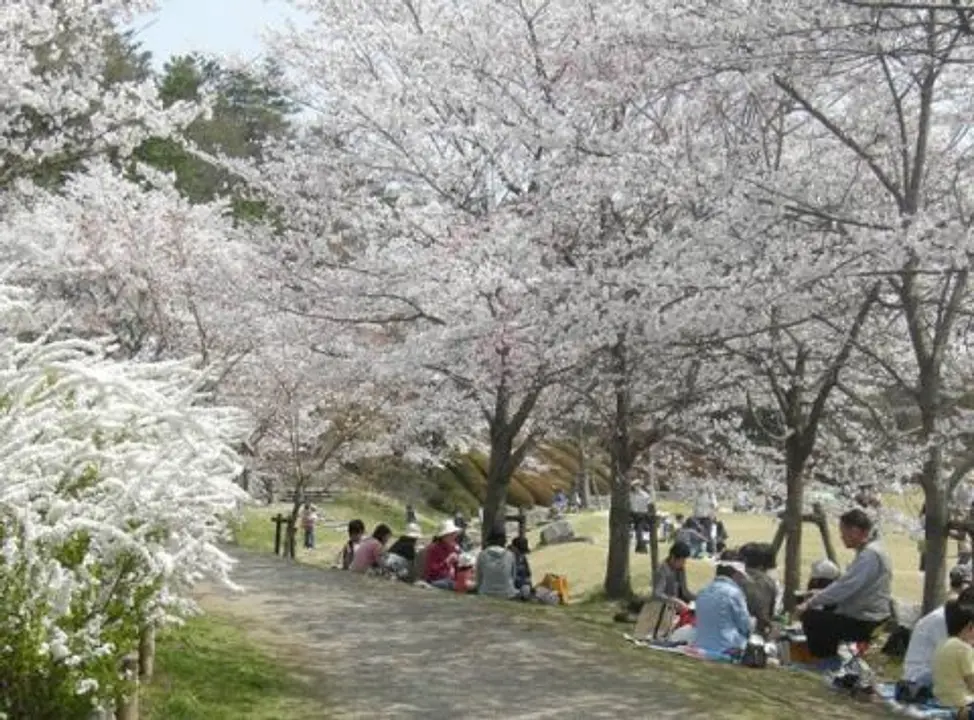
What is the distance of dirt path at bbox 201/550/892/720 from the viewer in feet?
21.1

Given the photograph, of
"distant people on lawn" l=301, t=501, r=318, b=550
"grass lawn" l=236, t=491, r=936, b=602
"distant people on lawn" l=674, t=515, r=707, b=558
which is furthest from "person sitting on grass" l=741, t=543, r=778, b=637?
"distant people on lawn" l=301, t=501, r=318, b=550

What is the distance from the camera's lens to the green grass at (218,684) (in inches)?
226

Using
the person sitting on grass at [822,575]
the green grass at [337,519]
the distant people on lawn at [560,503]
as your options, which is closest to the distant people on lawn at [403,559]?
the person sitting on grass at [822,575]

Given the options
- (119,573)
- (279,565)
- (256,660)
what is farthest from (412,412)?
(119,573)

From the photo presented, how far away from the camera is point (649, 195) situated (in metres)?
9.31

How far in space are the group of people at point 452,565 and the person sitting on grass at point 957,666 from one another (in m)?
5.18

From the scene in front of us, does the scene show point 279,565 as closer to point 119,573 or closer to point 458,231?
point 458,231

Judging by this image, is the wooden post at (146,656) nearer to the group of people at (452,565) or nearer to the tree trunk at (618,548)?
the group of people at (452,565)

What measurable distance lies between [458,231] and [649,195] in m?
3.21

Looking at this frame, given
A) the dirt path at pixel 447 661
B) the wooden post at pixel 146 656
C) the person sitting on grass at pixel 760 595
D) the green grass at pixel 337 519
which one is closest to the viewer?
the wooden post at pixel 146 656

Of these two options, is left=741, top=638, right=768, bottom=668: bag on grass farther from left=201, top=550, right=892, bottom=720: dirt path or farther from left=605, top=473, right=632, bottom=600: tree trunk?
left=605, top=473, right=632, bottom=600: tree trunk

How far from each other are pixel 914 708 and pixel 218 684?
431 cm

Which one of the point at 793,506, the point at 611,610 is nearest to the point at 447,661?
the point at 793,506

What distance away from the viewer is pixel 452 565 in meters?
12.5
